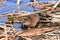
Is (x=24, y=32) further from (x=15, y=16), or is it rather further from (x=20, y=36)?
(x=15, y=16)

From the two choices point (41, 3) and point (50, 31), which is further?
point (41, 3)

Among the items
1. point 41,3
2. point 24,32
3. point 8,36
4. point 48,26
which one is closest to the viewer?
point 8,36

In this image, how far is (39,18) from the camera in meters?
5.32

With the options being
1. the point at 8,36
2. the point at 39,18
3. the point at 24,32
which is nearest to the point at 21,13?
the point at 39,18

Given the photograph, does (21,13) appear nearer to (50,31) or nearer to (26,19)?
(26,19)

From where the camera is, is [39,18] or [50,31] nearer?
[50,31]

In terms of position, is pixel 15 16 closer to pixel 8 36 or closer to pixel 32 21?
pixel 32 21

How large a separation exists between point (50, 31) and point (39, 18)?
61cm

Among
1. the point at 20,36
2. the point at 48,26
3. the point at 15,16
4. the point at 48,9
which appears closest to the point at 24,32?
the point at 20,36

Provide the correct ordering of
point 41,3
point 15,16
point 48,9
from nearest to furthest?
point 15,16 → point 48,9 → point 41,3

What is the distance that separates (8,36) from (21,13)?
1.52 metres

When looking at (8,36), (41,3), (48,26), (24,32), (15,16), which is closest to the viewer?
(8,36)

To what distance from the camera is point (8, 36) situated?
14.4ft

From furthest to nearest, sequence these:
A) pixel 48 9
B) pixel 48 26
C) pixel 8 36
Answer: pixel 48 9, pixel 48 26, pixel 8 36
